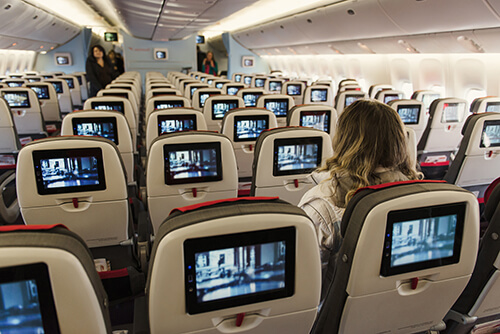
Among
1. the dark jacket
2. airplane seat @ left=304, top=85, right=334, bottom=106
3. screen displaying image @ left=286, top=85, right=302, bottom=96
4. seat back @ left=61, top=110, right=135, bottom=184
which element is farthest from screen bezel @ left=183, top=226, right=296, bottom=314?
the dark jacket

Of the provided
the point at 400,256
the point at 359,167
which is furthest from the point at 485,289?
the point at 359,167

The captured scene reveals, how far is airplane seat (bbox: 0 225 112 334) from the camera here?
1.04 meters

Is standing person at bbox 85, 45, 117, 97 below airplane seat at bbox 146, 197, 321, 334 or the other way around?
the other way around

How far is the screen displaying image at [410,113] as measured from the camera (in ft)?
18.6

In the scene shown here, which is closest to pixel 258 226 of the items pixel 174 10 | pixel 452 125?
pixel 452 125

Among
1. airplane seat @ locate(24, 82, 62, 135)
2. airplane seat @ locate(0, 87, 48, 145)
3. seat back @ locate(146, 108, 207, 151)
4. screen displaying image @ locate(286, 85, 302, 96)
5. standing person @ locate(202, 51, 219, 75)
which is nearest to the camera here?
seat back @ locate(146, 108, 207, 151)

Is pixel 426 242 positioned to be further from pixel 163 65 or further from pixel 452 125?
pixel 163 65

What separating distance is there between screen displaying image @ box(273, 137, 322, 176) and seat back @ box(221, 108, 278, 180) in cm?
130

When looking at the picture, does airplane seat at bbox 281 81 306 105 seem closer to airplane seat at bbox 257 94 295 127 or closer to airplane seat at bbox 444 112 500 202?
airplane seat at bbox 257 94 295 127

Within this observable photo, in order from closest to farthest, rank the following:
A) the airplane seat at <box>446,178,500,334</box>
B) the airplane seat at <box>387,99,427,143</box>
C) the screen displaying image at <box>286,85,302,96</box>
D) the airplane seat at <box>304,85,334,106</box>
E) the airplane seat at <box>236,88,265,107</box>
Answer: the airplane seat at <box>446,178,500,334</box> → the airplane seat at <box>387,99,427,143</box> → the airplane seat at <box>236,88,265,107</box> → the airplane seat at <box>304,85,334,106</box> → the screen displaying image at <box>286,85,302,96</box>

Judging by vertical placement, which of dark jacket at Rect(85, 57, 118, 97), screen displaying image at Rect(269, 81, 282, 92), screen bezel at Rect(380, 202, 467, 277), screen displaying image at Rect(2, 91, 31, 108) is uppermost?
dark jacket at Rect(85, 57, 118, 97)

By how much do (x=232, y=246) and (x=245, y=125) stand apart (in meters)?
3.31

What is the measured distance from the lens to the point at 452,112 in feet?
18.2

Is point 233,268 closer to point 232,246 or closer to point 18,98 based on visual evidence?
point 232,246
